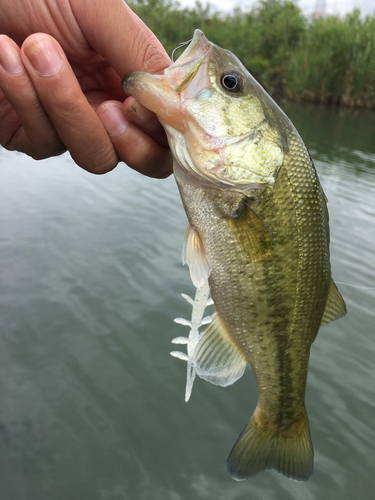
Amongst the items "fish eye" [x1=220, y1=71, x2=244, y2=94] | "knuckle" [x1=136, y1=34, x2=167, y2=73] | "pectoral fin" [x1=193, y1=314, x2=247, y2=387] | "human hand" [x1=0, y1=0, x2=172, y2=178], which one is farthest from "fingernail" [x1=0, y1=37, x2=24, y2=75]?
"pectoral fin" [x1=193, y1=314, x2=247, y2=387]

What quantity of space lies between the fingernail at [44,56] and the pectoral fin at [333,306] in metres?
1.59

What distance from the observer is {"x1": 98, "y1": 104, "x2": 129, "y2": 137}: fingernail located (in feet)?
6.25

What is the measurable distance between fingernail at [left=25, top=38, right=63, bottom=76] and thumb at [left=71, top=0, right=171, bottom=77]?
1.17ft

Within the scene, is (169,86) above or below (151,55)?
below

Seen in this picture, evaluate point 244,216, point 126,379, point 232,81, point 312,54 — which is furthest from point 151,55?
point 312,54

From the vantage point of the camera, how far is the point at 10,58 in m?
1.53

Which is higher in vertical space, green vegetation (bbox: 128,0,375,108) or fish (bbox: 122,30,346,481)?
green vegetation (bbox: 128,0,375,108)

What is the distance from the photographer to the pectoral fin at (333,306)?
184 cm

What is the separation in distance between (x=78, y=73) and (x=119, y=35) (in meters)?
0.48

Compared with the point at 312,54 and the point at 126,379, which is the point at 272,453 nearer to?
the point at 126,379

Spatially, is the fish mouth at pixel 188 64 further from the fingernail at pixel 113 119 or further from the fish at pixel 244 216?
the fingernail at pixel 113 119

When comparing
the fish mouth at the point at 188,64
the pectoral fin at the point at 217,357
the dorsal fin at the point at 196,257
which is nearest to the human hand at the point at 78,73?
the fish mouth at the point at 188,64

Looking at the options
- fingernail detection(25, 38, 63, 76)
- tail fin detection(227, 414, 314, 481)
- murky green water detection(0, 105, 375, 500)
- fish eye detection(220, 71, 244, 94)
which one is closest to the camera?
fingernail detection(25, 38, 63, 76)

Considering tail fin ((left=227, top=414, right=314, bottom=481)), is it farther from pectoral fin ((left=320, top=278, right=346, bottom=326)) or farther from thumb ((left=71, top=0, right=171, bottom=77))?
thumb ((left=71, top=0, right=171, bottom=77))
